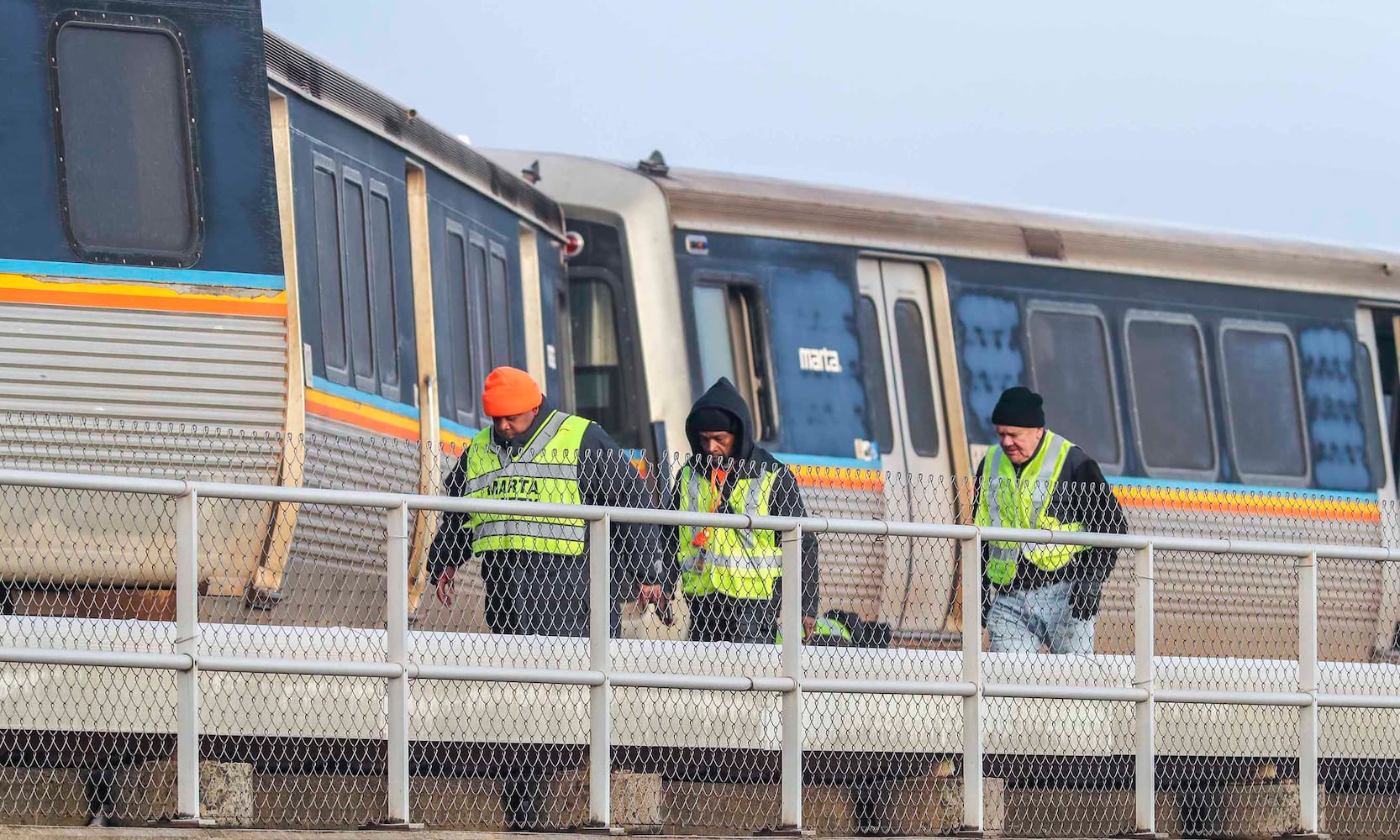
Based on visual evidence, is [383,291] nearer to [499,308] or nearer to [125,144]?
[499,308]

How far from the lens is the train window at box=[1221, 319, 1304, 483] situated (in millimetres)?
17562

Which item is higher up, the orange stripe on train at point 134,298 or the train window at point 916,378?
the orange stripe on train at point 134,298

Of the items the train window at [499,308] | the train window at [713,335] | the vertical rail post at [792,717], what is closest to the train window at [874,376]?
Result: the train window at [713,335]

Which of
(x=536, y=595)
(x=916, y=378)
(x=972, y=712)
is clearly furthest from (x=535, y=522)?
(x=916, y=378)

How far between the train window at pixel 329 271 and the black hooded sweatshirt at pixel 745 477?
6.45ft

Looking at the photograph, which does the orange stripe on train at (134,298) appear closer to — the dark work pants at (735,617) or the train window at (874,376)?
the dark work pants at (735,617)

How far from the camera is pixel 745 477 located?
10.3 meters

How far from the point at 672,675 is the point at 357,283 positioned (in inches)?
152

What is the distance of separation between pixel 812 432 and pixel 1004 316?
6.18ft

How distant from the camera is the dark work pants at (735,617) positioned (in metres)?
10.1

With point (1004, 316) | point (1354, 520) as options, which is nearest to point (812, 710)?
point (1004, 316)

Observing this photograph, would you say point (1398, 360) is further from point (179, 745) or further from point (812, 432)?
point (179, 745)

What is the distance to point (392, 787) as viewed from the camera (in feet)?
28.1

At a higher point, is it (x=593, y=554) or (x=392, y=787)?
(x=593, y=554)
